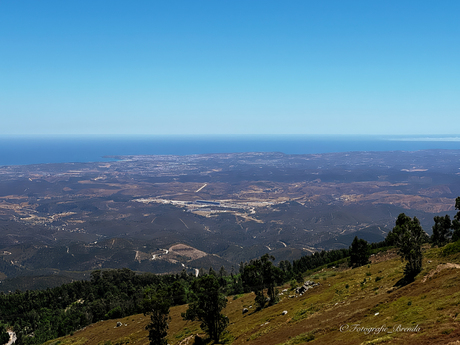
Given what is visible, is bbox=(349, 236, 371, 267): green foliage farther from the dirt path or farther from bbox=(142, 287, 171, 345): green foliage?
the dirt path

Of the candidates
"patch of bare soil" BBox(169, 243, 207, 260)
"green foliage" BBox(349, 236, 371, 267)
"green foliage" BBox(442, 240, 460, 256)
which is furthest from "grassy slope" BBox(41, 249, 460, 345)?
"patch of bare soil" BBox(169, 243, 207, 260)

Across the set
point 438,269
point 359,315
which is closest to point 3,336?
point 359,315

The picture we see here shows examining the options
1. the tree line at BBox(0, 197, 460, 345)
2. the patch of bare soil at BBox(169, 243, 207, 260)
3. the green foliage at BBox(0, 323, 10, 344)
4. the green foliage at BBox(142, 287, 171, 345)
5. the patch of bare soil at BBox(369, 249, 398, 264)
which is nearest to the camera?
the green foliage at BBox(142, 287, 171, 345)

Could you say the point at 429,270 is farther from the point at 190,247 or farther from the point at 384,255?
the point at 190,247

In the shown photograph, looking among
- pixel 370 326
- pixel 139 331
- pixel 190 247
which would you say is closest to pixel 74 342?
pixel 139 331

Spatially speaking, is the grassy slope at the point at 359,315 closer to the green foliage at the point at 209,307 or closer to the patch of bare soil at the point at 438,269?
the patch of bare soil at the point at 438,269

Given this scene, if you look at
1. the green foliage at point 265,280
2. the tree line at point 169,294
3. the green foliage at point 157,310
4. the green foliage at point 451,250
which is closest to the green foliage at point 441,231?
the tree line at point 169,294

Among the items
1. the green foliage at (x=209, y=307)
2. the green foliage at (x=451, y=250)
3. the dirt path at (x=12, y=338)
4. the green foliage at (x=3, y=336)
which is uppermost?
the green foliage at (x=451, y=250)

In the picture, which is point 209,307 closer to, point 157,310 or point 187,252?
point 157,310
